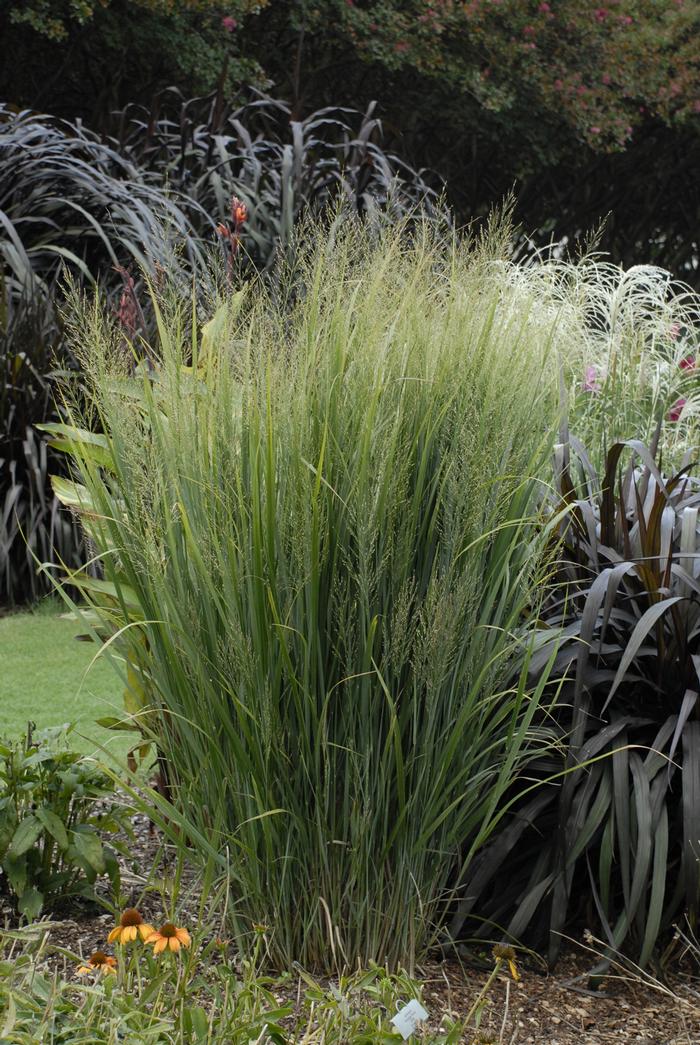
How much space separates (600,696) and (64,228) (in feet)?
20.4

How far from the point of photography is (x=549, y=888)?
271 centimetres

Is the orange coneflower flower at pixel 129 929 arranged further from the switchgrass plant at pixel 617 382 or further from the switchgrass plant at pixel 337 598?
the switchgrass plant at pixel 617 382

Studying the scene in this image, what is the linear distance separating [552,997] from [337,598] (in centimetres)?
102

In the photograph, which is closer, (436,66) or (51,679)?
(51,679)

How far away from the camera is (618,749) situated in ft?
8.29

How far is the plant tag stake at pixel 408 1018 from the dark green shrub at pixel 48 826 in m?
0.97

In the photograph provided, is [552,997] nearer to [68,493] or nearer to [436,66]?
[68,493]

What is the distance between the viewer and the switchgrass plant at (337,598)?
229cm

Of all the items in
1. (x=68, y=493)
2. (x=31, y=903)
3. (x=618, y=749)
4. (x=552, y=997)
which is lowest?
(x=552, y=997)

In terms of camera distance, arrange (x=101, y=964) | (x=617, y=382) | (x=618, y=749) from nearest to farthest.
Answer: (x=101, y=964)
(x=618, y=749)
(x=617, y=382)

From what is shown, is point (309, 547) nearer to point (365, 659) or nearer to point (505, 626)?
point (365, 659)

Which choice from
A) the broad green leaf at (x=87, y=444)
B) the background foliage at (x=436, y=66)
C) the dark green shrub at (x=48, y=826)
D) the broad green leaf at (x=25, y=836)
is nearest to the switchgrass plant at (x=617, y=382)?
the broad green leaf at (x=87, y=444)

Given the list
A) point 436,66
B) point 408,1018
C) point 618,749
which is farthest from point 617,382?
point 436,66

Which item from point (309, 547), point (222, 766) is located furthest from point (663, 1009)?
point (309, 547)
